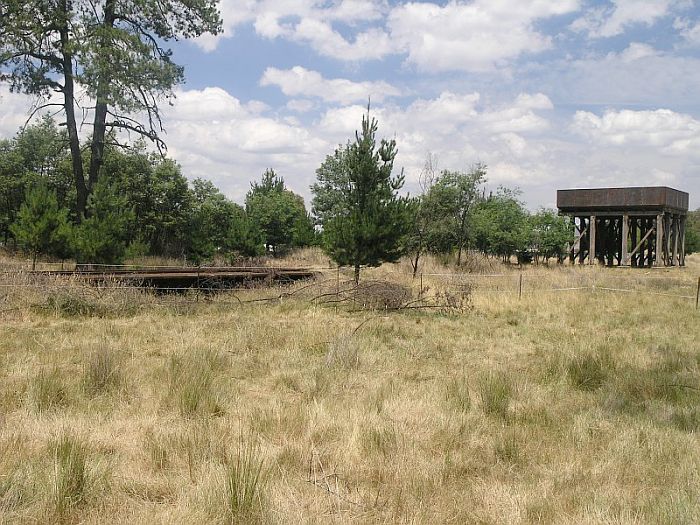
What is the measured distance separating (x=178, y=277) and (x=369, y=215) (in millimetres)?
6003

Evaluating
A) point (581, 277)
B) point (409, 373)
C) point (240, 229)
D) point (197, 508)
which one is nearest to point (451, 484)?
point (197, 508)

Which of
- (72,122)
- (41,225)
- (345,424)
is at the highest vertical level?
(72,122)

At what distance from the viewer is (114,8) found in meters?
23.6

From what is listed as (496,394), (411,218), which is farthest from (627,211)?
(496,394)

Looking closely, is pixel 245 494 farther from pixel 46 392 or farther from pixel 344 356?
pixel 344 356

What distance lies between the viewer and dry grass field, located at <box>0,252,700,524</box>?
3.82 metres

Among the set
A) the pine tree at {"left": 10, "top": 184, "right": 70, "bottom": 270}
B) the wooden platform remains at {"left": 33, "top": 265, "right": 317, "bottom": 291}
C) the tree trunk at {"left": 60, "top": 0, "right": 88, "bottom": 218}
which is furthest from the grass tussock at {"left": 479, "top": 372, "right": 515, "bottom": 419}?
the tree trunk at {"left": 60, "top": 0, "right": 88, "bottom": 218}

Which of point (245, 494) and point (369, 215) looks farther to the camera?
point (369, 215)

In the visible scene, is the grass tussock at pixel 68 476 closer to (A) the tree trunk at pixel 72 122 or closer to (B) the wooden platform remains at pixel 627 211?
(A) the tree trunk at pixel 72 122

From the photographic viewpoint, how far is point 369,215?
1772cm

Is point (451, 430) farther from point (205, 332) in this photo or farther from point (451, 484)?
point (205, 332)

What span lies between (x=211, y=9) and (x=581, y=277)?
61.8ft

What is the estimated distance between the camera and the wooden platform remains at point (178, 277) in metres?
15.4

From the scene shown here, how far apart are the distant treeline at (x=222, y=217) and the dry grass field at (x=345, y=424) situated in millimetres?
6391
